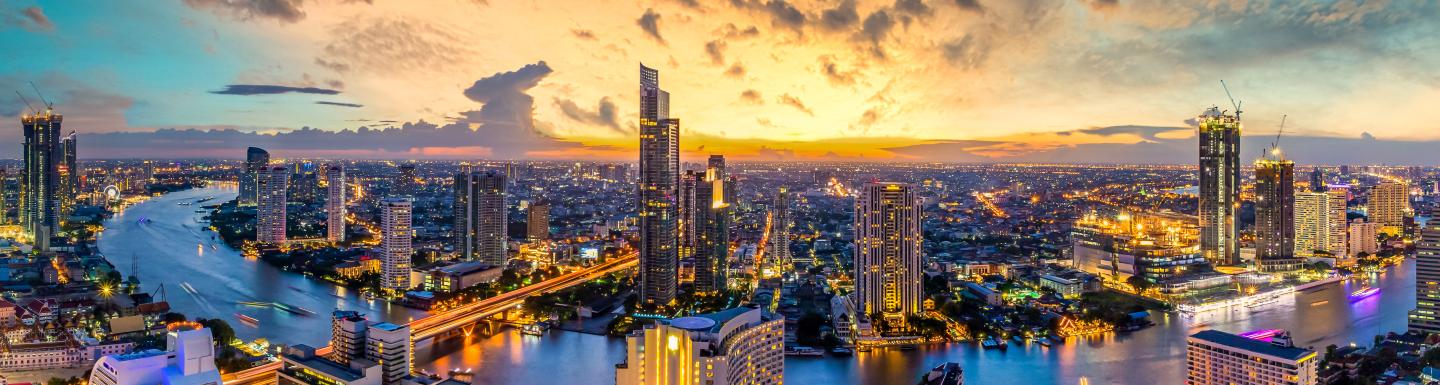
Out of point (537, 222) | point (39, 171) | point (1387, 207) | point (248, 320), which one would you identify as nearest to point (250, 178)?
point (39, 171)

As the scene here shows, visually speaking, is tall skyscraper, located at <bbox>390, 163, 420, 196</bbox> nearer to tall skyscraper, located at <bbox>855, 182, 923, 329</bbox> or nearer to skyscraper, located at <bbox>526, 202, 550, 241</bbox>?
skyscraper, located at <bbox>526, 202, 550, 241</bbox>

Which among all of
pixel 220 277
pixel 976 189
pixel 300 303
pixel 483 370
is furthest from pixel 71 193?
pixel 976 189

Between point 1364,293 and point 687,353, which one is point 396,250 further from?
point 1364,293

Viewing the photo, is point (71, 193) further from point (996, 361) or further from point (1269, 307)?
point (1269, 307)

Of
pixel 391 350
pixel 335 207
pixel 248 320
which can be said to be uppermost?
pixel 335 207

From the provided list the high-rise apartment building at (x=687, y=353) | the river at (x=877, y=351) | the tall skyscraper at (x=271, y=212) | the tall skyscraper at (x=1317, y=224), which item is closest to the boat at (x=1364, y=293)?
the river at (x=877, y=351)

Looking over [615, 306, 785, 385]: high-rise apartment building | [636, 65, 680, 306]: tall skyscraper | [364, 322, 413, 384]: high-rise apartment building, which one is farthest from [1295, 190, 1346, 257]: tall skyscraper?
A: [364, 322, 413, 384]: high-rise apartment building

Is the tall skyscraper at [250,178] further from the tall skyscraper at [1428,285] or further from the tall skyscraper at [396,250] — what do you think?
the tall skyscraper at [1428,285]
